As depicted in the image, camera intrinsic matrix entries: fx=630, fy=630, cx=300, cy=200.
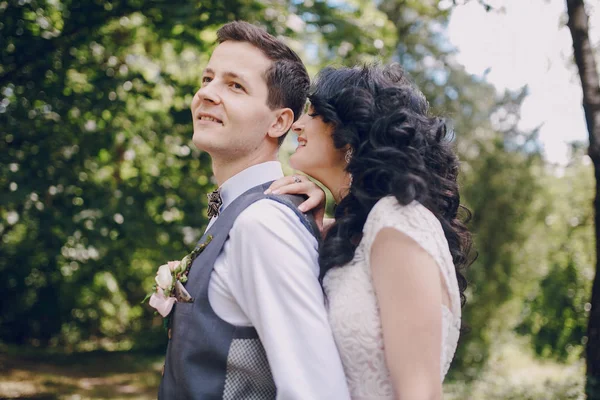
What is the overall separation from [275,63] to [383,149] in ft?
2.08

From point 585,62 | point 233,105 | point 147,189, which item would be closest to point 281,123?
point 233,105

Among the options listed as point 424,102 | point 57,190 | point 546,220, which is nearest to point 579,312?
point 546,220

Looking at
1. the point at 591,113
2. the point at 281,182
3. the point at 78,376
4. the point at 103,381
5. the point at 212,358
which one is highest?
the point at 281,182

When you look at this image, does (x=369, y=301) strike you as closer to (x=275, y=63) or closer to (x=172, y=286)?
(x=172, y=286)

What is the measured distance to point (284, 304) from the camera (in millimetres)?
1547

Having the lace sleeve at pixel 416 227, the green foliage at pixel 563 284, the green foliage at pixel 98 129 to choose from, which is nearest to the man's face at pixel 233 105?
the lace sleeve at pixel 416 227

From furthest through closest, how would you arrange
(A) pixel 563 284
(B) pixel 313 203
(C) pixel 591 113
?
(A) pixel 563 284, (C) pixel 591 113, (B) pixel 313 203

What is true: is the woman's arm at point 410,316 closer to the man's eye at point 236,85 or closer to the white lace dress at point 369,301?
the white lace dress at point 369,301

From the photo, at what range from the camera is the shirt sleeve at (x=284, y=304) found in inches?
59.2

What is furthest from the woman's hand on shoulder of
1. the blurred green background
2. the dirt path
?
the dirt path

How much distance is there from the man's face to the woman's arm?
0.72 meters

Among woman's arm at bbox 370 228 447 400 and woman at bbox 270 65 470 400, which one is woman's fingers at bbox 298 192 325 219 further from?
woman's arm at bbox 370 228 447 400

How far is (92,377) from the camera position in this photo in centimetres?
881

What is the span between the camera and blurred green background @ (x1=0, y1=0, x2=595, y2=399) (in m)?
4.55
